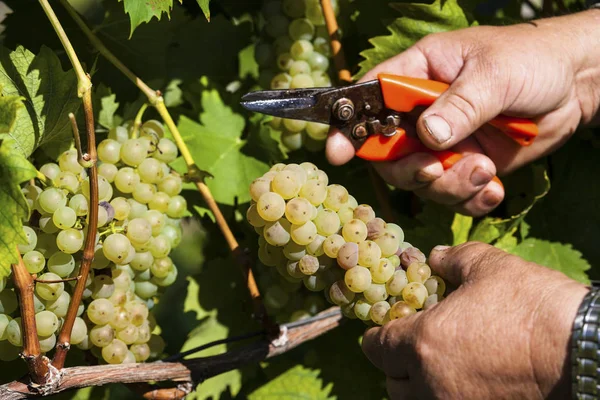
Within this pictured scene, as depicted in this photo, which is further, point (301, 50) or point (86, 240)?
point (301, 50)

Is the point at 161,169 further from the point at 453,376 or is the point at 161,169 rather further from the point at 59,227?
the point at 453,376

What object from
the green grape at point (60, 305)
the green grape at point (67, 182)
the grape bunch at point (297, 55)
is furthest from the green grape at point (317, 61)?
the green grape at point (60, 305)

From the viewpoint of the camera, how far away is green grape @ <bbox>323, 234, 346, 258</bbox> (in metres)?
0.95

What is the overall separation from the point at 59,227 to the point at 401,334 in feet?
1.62

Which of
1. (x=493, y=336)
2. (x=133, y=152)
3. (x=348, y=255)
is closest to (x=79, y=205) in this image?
(x=133, y=152)

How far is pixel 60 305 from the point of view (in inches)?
37.7

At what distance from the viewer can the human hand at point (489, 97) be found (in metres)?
1.20

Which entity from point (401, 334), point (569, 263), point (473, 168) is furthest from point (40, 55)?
point (569, 263)

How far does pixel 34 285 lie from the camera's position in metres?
0.88

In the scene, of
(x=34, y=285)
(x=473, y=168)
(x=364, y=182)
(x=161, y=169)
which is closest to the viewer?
(x=34, y=285)

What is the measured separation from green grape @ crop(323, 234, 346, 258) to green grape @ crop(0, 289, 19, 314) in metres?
0.44

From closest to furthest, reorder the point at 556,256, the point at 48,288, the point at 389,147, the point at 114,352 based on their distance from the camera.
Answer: the point at 48,288
the point at 114,352
the point at 389,147
the point at 556,256

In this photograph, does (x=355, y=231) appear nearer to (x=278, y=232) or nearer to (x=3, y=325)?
(x=278, y=232)

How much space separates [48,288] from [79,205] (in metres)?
0.12
